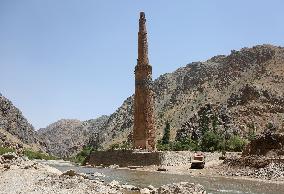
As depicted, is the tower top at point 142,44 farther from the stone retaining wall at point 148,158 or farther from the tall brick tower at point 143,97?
the stone retaining wall at point 148,158

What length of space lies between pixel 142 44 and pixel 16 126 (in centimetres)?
11246

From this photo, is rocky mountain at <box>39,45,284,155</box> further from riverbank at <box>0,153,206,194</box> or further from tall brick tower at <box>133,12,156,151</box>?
riverbank at <box>0,153,206,194</box>

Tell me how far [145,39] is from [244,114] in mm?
55398

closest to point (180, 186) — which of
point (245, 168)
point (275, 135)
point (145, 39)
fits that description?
point (245, 168)

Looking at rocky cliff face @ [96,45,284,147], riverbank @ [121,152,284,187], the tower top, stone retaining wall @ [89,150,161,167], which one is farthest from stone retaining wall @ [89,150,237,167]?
rocky cliff face @ [96,45,284,147]

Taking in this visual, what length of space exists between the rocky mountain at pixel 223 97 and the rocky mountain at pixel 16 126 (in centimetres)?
2619

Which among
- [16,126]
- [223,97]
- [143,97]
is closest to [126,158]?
[143,97]

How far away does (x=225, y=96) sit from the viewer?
5610 inches

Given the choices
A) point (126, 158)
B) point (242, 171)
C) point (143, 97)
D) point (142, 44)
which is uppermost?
point (142, 44)

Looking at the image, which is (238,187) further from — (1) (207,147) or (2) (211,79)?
(2) (211,79)

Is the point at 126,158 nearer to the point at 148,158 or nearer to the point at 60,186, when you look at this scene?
the point at 148,158

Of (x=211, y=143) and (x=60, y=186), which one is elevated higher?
(x=211, y=143)

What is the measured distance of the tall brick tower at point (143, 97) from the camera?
71.1 meters

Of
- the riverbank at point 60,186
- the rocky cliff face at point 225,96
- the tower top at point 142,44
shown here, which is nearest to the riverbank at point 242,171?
the riverbank at point 60,186
